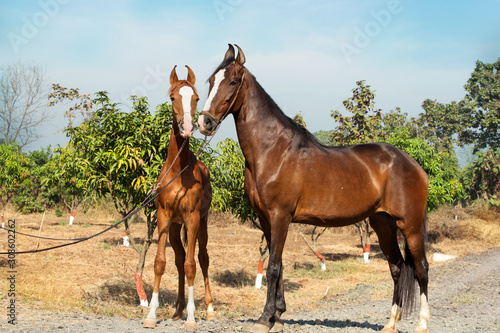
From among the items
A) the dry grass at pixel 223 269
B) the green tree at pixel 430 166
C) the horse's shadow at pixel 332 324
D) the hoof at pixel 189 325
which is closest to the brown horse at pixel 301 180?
the horse's shadow at pixel 332 324

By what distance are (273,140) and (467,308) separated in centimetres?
625

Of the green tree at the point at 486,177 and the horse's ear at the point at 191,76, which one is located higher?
the green tree at the point at 486,177

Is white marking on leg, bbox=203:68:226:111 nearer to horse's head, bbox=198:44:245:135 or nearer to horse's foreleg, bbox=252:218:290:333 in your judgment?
horse's head, bbox=198:44:245:135

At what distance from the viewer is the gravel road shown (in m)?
5.73

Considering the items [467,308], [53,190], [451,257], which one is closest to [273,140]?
[467,308]

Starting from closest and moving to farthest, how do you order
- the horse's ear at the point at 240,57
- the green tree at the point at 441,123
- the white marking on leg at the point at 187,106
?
the horse's ear at the point at 240,57, the white marking on leg at the point at 187,106, the green tree at the point at 441,123

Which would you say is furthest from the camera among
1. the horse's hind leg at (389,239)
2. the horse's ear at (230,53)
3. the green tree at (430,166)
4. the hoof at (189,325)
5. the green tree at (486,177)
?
the green tree at (486,177)

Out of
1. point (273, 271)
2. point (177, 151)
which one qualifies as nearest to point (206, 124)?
point (177, 151)

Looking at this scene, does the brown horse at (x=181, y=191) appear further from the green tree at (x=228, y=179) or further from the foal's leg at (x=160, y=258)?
the green tree at (x=228, y=179)

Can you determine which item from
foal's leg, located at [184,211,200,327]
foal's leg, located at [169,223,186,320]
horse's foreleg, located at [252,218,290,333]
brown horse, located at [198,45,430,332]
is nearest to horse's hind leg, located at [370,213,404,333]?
brown horse, located at [198,45,430,332]

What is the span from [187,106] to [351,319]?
4.54 metres

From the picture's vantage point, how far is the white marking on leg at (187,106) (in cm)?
606

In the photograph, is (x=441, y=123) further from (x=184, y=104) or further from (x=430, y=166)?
(x=184, y=104)

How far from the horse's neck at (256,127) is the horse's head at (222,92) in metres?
0.17
